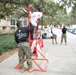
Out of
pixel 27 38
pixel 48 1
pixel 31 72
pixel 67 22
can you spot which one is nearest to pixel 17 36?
pixel 27 38

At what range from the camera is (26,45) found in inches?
317

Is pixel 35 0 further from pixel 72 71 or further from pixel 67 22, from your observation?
pixel 67 22

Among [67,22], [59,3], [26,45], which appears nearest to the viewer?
[59,3]

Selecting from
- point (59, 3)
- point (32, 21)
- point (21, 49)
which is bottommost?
point (21, 49)

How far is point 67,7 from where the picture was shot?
627 centimetres

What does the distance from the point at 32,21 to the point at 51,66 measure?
214 cm

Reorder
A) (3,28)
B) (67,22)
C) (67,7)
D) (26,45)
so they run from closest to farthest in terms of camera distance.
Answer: (67,7), (26,45), (3,28), (67,22)

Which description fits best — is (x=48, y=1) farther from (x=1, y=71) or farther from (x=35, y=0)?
(x=1, y=71)

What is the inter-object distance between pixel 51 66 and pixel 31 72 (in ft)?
4.64

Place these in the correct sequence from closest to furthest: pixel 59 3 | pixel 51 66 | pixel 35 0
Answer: pixel 35 0 < pixel 59 3 < pixel 51 66

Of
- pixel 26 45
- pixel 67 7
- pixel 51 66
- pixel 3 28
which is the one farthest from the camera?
pixel 3 28

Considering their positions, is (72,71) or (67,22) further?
(67,22)

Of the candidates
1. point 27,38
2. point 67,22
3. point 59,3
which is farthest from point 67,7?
point 67,22

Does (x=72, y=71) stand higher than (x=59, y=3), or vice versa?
(x=59, y=3)
